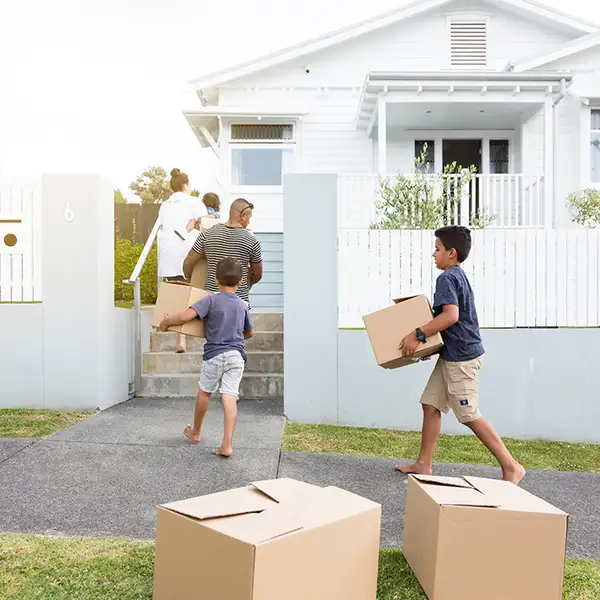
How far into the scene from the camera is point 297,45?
1300cm

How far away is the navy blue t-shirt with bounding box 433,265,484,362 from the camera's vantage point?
4.07 meters

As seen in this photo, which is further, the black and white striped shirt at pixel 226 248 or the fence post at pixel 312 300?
the fence post at pixel 312 300

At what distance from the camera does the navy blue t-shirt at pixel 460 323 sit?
13.3 feet

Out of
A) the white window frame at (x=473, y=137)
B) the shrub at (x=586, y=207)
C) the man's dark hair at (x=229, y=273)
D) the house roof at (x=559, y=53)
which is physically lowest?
the man's dark hair at (x=229, y=273)

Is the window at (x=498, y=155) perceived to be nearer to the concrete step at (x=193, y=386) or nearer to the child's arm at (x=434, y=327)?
the concrete step at (x=193, y=386)

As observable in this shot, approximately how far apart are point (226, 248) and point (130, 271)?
7446 millimetres

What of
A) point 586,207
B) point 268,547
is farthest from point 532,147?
point 268,547

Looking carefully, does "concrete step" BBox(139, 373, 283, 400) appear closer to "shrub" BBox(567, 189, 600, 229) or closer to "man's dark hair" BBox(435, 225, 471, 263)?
"man's dark hair" BBox(435, 225, 471, 263)

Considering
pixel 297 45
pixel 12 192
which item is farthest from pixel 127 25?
pixel 12 192

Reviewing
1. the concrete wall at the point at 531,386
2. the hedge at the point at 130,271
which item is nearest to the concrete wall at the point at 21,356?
the concrete wall at the point at 531,386

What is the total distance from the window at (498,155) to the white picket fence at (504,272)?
304 inches

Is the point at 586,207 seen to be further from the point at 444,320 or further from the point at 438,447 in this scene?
the point at 444,320

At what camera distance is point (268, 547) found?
6.40 feet

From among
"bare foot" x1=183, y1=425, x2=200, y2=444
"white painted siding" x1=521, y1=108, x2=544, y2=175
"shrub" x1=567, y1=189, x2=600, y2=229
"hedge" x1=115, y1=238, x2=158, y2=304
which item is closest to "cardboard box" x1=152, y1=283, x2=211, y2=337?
"bare foot" x1=183, y1=425, x2=200, y2=444
